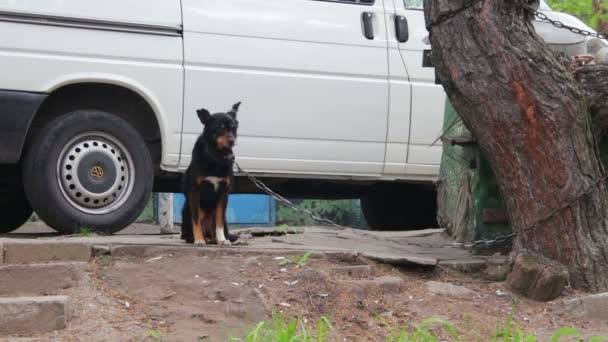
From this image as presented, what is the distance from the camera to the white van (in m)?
6.71

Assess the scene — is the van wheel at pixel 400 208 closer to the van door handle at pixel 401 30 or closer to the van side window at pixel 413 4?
the van door handle at pixel 401 30

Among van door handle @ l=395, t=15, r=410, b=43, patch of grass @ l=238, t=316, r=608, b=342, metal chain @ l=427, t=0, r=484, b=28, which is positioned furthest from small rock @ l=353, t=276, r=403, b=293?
van door handle @ l=395, t=15, r=410, b=43

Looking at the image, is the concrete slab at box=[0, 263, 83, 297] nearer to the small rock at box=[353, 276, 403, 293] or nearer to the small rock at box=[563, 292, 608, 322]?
the small rock at box=[353, 276, 403, 293]

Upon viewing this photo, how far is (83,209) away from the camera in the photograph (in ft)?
22.5

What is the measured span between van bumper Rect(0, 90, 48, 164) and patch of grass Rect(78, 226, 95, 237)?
0.66 m

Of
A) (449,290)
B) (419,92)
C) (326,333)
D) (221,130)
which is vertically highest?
(419,92)

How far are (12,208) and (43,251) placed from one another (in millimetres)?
2523

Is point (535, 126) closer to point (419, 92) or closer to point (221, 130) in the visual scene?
point (221, 130)

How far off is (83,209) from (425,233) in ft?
9.87

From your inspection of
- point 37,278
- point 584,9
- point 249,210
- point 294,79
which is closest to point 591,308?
point 294,79

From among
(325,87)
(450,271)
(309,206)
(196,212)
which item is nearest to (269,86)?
(325,87)

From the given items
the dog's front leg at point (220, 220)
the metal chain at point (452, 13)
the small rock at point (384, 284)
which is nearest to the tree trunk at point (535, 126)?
the metal chain at point (452, 13)

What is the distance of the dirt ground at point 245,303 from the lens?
4.93 m

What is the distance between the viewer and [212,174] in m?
6.17
